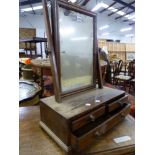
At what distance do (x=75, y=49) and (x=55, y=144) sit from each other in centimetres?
47

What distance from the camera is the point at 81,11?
3.11ft

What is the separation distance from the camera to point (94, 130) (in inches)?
27.7

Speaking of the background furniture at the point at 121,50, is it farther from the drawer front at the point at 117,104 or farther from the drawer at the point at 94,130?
the drawer at the point at 94,130

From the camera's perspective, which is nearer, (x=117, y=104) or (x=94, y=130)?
(x=94, y=130)

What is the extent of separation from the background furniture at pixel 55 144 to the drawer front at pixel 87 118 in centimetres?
11

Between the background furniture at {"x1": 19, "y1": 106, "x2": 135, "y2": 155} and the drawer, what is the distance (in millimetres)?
40

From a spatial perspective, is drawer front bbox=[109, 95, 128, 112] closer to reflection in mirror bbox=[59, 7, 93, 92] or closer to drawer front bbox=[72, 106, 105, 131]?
drawer front bbox=[72, 106, 105, 131]

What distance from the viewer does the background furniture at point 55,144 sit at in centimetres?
71

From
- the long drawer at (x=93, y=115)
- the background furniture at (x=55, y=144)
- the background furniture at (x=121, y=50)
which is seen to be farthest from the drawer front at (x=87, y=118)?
the background furniture at (x=121, y=50)

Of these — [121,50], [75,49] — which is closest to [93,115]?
[75,49]

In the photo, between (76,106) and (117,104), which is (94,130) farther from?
(117,104)
